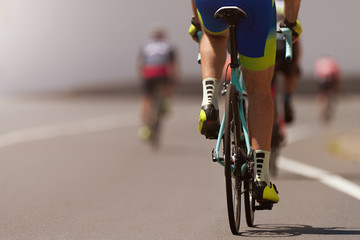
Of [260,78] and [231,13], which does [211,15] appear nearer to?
[231,13]

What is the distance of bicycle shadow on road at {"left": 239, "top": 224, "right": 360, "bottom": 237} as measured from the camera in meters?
6.69

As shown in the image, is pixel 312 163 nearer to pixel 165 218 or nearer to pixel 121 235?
pixel 165 218

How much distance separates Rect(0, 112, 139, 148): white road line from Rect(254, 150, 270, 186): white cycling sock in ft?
30.6

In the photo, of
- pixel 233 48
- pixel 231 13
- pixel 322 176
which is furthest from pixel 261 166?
pixel 322 176

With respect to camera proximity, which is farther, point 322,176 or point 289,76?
point 322,176

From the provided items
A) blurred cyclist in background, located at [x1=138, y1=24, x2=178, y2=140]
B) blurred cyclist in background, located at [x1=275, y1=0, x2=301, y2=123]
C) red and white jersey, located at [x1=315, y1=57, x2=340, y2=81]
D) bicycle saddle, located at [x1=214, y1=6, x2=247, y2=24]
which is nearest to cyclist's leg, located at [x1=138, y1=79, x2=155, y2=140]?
blurred cyclist in background, located at [x1=138, y1=24, x2=178, y2=140]

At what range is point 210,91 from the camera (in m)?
6.39

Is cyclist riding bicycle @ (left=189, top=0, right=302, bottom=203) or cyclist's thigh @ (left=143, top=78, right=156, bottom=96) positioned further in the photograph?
cyclist's thigh @ (left=143, top=78, right=156, bottom=96)

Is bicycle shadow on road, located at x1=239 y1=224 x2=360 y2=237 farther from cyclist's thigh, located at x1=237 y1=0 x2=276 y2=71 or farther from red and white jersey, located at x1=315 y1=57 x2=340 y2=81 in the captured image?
red and white jersey, located at x1=315 y1=57 x2=340 y2=81

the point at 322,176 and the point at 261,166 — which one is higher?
the point at 261,166

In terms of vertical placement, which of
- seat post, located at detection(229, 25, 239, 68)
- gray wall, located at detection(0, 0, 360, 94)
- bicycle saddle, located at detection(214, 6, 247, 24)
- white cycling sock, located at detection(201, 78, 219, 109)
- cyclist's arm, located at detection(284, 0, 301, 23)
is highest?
bicycle saddle, located at detection(214, 6, 247, 24)

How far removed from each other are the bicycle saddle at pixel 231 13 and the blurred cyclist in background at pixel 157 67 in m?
10.2

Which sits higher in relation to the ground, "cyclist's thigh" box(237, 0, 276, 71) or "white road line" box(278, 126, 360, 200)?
"cyclist's thigh" box(237, 0, 276, 71)

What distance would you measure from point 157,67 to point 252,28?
411 inches
